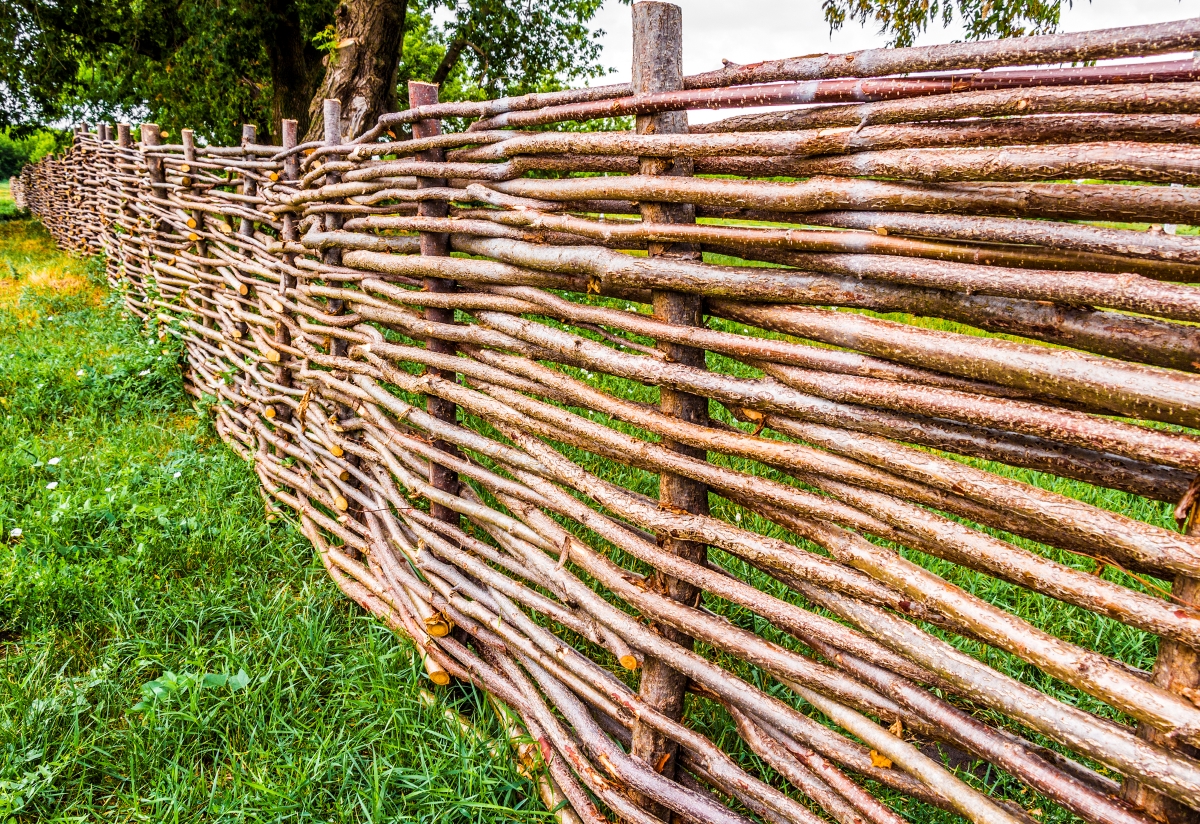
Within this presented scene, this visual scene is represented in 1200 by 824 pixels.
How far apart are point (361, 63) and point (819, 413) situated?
22.4 ft

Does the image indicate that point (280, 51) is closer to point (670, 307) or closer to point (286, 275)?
point (286, 275)

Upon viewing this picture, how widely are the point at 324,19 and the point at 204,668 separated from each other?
9.54 m

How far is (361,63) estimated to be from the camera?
6.84m

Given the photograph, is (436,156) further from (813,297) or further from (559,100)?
(813,297)

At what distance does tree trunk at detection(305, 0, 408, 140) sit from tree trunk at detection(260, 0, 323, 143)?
307 cm

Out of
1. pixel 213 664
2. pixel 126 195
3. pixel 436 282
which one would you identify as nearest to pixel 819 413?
pixel 436 282

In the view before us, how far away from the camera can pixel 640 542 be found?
1926 millimetres

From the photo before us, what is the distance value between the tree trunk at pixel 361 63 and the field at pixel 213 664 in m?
3.87

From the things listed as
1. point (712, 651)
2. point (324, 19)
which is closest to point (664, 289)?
point (712, 651)

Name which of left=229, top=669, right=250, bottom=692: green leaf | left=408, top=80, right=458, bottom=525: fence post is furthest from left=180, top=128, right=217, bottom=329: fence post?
left=229, top=669, right=250, bottom=692: green leaf

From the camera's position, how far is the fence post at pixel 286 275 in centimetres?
368

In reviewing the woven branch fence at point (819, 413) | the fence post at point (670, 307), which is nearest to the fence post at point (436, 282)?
the woven branch fence at point (819, 413)

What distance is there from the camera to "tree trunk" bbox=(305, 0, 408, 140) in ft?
22.2

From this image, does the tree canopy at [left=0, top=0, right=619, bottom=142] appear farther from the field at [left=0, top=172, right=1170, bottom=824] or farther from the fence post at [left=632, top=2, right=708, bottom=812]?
the fence post at [left=632, top=2, right=708, bottom=812]
